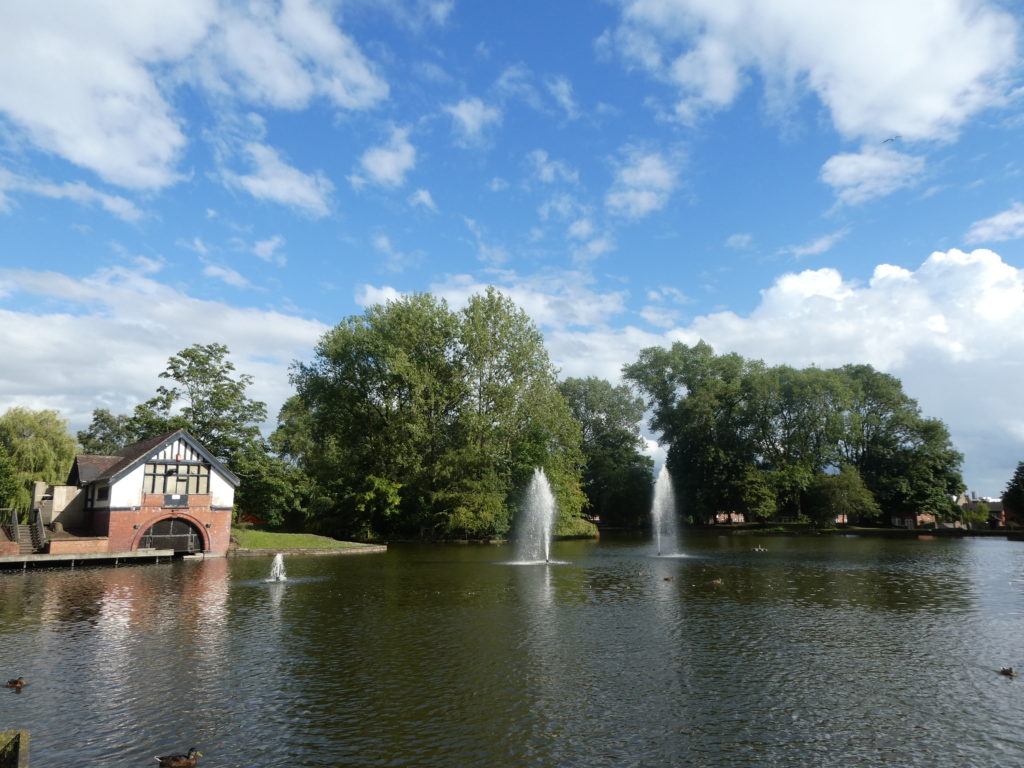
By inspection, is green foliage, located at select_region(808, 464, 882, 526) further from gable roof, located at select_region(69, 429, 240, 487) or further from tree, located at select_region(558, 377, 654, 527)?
gable roof, located at select_region(69, 429, 240, 487)

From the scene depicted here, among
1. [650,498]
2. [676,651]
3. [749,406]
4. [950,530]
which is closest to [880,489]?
[950,530]

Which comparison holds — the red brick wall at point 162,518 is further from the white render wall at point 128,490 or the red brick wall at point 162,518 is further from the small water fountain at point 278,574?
the small water fountain at point 278,574

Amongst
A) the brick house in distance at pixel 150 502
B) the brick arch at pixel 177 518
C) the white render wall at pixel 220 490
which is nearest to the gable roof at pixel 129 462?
the brick house in distance at pixel 150 502

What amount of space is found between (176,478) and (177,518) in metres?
2.66

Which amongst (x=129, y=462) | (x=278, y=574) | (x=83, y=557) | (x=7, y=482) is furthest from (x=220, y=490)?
(x=7, y=482)

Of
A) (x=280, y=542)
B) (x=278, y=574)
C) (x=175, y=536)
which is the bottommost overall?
(x=278, y=574)

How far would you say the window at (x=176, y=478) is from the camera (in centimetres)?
4447

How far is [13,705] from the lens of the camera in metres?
13.2

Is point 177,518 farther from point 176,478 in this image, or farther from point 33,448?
point 33,448

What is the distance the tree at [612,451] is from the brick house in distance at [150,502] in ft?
178

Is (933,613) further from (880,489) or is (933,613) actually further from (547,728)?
(880,489)

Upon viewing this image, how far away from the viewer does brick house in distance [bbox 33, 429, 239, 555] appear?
4309cm

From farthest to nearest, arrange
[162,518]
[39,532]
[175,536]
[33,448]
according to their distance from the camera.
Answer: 1. [33,448]
2. [175,536]
3. [162,518]
4. [39,532]

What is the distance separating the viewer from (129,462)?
44.6m
